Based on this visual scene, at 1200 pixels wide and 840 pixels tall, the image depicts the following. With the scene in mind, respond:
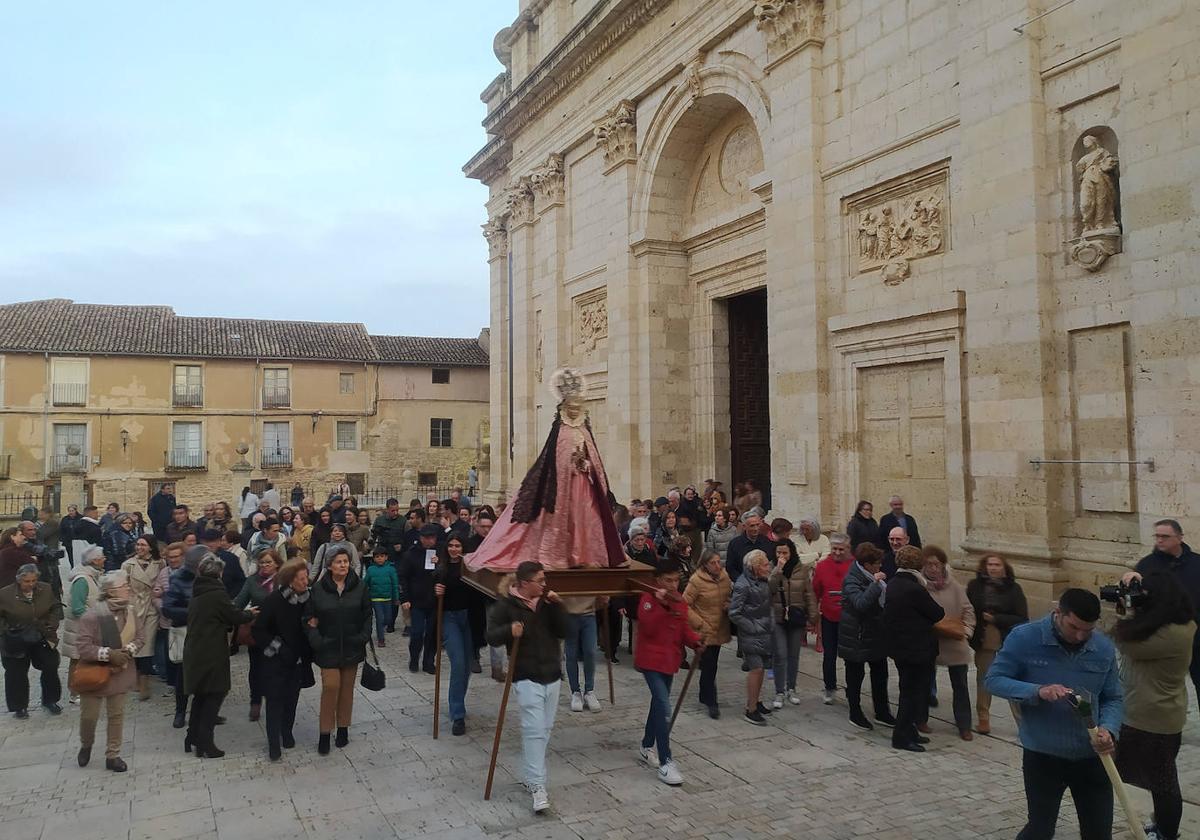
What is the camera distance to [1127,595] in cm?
474

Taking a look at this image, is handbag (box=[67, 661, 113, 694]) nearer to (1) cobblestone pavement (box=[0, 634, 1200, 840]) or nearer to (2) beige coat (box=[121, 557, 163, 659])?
(1) cobblestone pavement (box=[0, 634, 1200, 840])

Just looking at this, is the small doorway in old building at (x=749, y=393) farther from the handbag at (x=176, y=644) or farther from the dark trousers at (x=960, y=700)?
the handbag at (x=176, y=644)

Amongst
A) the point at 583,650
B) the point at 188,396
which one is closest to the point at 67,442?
the point at 188,396

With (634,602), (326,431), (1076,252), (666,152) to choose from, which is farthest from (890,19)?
(326,431)

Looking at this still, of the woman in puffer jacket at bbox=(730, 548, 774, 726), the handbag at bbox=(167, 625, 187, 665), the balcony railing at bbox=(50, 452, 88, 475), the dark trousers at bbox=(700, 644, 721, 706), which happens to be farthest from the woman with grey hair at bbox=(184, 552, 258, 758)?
the balcony railing at bbox=(50, 452, 88, 475)

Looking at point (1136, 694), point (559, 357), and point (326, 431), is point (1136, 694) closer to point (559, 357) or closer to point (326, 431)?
point (559, 357)

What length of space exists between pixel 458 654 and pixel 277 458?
30602mm

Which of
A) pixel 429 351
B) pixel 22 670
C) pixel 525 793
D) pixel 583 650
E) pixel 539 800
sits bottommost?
pixel 525 793

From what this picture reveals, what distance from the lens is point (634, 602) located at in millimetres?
9062

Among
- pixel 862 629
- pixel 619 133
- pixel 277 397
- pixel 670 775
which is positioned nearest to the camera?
pixel 670 775

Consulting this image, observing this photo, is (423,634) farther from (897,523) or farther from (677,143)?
(677,143)

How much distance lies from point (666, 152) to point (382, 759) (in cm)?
1381

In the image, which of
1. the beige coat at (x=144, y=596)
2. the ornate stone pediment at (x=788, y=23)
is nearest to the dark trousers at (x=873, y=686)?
the beige coat at (x=144, y=596)

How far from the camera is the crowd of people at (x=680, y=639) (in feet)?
13.6
